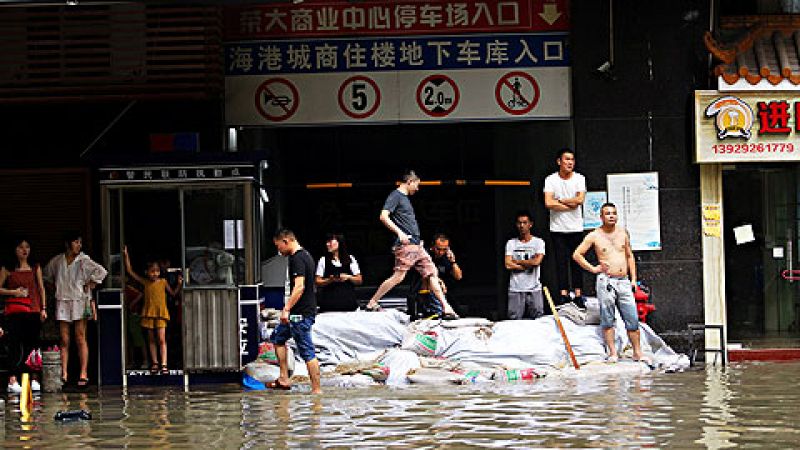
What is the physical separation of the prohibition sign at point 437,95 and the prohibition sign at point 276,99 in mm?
1719

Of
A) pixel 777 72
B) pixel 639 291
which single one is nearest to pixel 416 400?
pixel 639 291

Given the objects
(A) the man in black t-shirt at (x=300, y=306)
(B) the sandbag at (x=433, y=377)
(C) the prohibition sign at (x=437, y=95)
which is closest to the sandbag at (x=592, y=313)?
(B) the sandbag at (x=433, y=377)

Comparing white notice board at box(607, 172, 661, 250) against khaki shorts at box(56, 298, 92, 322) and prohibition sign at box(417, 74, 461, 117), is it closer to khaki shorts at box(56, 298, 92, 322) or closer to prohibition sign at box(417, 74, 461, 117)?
prohibition sign at box(417, 74, 461, 117)

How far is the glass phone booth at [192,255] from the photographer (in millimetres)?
17266

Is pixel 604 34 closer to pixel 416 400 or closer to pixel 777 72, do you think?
pixel 777 72

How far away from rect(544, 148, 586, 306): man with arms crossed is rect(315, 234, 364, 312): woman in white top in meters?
2.66

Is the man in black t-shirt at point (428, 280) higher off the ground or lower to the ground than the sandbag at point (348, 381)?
higher

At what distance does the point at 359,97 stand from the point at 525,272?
11.3 ft

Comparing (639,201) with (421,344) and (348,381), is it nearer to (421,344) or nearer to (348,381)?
(421,344)

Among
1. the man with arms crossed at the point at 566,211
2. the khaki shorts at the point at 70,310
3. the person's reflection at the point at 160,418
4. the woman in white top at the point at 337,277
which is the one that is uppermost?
the man with arms crossed at the point at 566,211

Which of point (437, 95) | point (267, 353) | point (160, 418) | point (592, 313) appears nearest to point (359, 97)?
point (437, 95)

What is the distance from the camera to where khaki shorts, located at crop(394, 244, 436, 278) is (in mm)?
17672

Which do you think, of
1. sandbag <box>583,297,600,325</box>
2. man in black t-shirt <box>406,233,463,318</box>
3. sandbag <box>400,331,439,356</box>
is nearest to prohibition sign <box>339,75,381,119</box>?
man in black t-shirt <box>406,233,463,318</box>

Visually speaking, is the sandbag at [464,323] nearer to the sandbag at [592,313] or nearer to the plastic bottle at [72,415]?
the sandbag at [592,313]
